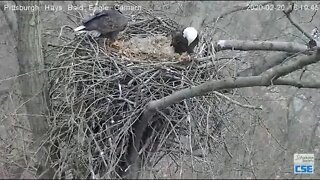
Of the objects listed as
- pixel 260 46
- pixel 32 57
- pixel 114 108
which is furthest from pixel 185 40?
pixel 32 57

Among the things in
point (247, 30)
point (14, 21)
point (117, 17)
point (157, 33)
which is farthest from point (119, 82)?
point (247, 30)

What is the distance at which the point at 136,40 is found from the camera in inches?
185

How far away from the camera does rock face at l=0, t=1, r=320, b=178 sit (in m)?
4.51

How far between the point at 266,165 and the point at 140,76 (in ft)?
16.3

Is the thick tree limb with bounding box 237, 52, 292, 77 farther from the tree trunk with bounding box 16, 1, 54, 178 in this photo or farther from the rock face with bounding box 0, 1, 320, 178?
the tree trunk with bounding box 16, 1, 54, 178

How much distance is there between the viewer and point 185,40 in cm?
423

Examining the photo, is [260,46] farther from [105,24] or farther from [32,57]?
[32,57]

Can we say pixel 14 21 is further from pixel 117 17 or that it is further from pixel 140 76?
pixel 140 76

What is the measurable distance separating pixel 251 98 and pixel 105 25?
1.40m

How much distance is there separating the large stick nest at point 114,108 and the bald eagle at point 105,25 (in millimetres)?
179

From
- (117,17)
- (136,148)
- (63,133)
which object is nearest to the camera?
(63,133)

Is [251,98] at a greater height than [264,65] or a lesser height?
lesser

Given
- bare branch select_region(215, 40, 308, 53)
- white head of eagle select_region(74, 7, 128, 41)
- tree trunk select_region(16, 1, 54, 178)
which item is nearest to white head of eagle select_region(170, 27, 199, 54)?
bare branch select_region(215, 40, 308, 53)

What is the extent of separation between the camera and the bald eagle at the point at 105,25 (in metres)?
4.27
